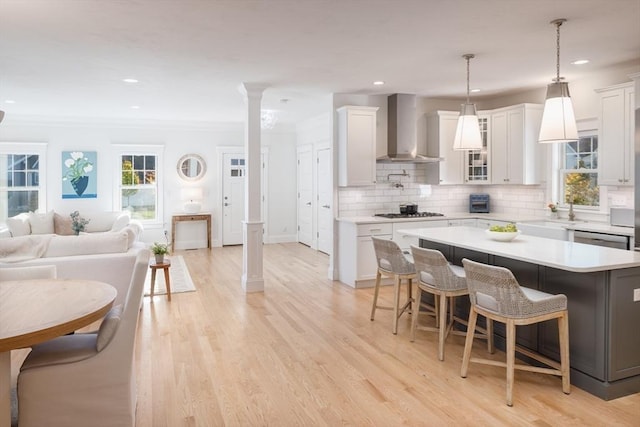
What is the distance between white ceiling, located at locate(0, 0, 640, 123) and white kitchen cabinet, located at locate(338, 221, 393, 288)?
1854mm

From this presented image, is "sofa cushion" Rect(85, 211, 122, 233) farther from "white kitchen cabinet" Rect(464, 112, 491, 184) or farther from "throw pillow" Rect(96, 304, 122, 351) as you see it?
"throw pillow" Rect(96, 304, 122, 351)

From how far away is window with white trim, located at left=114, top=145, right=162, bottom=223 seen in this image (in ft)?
30.5

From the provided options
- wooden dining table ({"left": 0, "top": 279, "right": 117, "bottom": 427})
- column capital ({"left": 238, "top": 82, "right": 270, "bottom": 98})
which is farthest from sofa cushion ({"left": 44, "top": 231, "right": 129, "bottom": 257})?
column capital ({"left": 238, "top": 82, "right": 270, "bottom": 98})

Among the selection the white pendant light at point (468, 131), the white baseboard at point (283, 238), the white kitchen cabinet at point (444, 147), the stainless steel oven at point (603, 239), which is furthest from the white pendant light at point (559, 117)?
the white baseboard at point (283, 238)

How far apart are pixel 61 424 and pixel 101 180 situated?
7.53m

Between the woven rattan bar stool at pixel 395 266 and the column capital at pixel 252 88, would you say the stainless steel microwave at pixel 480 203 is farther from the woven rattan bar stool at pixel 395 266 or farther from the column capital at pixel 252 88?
the column capital at pixel 252 88

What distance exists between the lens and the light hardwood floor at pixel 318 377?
283 centimetres

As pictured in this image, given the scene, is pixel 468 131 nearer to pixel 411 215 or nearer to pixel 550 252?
pixel 550 252

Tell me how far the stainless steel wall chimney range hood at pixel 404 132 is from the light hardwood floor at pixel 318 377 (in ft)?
7.39

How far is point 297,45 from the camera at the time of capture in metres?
4.21

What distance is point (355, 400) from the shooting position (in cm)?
305

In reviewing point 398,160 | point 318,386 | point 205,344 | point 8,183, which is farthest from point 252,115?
point 8,183

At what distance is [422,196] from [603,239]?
2673mm

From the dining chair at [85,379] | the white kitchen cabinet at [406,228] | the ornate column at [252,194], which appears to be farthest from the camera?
the white kitchen cabinet at [406,228]
